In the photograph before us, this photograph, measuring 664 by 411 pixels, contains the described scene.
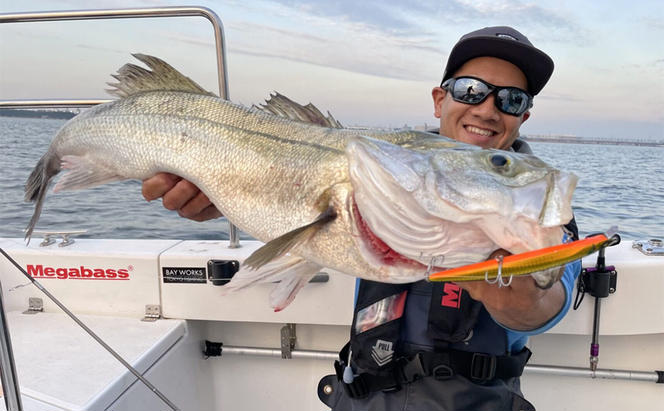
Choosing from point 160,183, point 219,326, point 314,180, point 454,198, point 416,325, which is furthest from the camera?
point 219,326

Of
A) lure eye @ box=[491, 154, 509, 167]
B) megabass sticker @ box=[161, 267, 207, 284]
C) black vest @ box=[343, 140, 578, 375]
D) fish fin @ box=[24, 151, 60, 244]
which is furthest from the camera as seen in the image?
megabass sticker @ box=[161, 267, 207, 284]

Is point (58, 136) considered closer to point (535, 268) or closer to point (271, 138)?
point (271, 138)

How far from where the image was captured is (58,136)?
210 centimetres

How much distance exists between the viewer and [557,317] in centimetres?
185

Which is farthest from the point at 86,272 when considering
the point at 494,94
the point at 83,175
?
the point at 494,94

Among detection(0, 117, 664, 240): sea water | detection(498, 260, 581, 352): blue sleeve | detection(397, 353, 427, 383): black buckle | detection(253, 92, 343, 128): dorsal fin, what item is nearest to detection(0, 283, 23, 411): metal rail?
detection(253, 92, 343, 128): dorsal fin

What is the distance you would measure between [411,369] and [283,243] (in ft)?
3.04

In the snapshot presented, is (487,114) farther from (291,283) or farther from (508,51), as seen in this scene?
(291,283)

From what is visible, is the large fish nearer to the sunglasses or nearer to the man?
the man

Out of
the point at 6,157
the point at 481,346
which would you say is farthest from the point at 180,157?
the point at 6,157

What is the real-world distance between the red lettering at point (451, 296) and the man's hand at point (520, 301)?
0.20 metres

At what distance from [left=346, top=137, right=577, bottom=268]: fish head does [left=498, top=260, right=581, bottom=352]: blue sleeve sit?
0.78 metres

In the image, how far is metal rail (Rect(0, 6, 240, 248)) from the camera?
2.62 metres

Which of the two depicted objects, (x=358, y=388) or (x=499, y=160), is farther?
(x=358, y=388)
